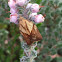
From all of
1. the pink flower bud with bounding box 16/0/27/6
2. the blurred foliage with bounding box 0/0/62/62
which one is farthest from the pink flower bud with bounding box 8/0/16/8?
the blurred foliage with bounding box 0/0/62/62

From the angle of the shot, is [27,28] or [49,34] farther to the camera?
[49,34]

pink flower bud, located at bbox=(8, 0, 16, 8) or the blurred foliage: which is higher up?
pink flower bud, located at bbox=(8, 0, 16, 8)

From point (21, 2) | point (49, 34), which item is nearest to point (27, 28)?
point (21, 2)

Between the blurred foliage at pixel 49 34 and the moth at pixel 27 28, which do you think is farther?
the blurred foliage at pixel 49 34

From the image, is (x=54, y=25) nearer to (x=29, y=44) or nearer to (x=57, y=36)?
(x=57, y=36)

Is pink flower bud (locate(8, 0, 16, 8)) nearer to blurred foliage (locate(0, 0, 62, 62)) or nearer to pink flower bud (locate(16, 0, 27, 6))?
pink flower bud (locate(16, 0, 27, 6))

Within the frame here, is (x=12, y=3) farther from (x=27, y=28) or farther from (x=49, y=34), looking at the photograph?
(x=49, y=34)

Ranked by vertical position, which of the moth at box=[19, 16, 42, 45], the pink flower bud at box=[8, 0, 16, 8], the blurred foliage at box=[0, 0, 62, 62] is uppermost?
the pink flower bud at box=[8, 0, 16, 8]

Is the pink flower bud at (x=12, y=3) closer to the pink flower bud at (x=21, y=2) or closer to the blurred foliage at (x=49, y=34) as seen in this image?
the pink flower bud at (x=21, y=2)

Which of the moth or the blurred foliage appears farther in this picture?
the blurred foliage

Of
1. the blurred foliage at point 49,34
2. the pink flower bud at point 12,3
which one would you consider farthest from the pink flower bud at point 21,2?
the blurred foliage at point 49,34

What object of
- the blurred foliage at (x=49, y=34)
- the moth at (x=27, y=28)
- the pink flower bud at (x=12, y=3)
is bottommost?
the blurred foliage at (x=49, y=34)

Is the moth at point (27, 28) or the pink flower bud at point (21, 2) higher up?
the pink flower bud at point (21, 2)

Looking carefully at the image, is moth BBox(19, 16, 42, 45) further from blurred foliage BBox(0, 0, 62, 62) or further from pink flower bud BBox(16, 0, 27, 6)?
blurred foliage BBox(0, 0, 62, 62)
